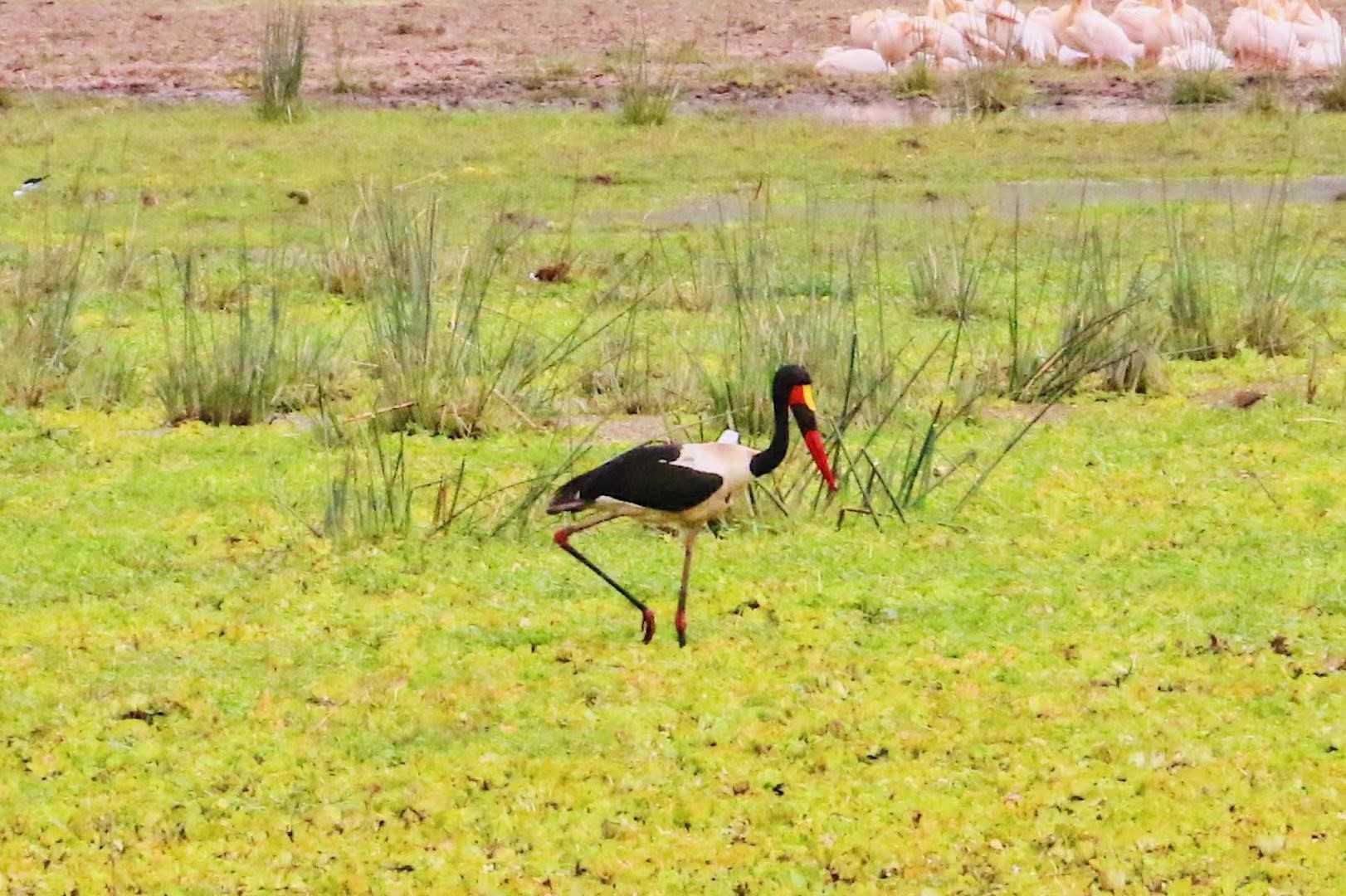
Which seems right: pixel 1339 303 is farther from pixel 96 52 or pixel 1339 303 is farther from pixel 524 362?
pixel 96 52

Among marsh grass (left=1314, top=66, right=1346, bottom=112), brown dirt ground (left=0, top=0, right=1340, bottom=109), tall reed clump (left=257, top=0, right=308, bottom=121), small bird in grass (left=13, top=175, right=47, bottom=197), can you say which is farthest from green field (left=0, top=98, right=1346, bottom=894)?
brown dirt ground (left=0, top=0, right=1340, bottom=109)

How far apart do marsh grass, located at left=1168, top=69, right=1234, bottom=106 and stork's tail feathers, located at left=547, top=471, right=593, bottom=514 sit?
50.3 ft

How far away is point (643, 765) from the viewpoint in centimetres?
533

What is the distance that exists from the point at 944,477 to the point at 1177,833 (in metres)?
2.68

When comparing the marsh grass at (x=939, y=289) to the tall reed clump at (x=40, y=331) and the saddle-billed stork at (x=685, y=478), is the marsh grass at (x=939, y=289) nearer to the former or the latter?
the tall reed clump at (x=40, y=331)

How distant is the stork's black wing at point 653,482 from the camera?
5875 mm

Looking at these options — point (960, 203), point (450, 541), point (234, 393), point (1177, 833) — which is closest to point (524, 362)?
point (234, 393)

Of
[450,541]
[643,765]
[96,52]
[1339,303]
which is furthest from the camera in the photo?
[96,52]

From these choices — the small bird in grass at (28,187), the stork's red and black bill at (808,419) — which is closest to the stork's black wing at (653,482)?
the stork's red and black bill at (808,419)

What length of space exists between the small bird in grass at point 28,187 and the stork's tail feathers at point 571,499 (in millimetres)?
9782

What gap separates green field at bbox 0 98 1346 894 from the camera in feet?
16.3

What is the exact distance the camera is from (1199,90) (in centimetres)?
2064

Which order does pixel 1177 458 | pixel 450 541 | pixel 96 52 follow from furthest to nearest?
pixel 96 52
pixel 1177 458
pixel 450 541

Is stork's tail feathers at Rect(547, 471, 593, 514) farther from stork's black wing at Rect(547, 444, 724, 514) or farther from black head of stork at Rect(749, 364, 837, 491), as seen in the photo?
black head of stork at Rect(749, 364, 837, 491)
